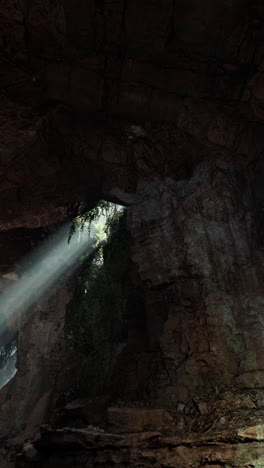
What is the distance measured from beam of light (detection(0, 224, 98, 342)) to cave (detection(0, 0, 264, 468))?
7.96ft

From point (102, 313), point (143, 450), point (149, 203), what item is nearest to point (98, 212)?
point (149, 203)

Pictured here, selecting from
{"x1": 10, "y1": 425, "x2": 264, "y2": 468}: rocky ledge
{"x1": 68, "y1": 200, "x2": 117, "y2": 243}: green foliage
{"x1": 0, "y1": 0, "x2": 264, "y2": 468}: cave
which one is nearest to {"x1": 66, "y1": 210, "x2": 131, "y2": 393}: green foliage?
{"x1": 0, "y1": 0, "x2": 264, "y2": 468}: cave

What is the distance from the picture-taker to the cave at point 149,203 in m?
6.05

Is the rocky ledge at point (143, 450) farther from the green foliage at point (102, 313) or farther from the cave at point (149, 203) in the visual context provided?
the green foliage at point (102, 313)

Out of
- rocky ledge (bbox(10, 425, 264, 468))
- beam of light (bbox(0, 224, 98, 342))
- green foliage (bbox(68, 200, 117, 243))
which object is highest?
green foliage (bbox(68, 200, 117, 243))

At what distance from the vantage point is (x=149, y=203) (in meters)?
9.64

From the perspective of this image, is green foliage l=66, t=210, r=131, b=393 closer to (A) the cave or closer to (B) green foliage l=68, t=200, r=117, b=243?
(A) the cave

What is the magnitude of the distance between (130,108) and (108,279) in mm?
5786

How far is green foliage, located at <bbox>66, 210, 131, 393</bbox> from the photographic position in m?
8.88

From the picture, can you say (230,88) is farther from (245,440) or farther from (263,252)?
(245,440)

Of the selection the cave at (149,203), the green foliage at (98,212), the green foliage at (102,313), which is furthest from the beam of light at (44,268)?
the green foliage at (102,313)

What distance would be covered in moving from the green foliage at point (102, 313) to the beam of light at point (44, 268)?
10.6 ft

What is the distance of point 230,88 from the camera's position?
8.74 metres

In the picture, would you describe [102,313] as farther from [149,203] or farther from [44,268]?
[44,268]
